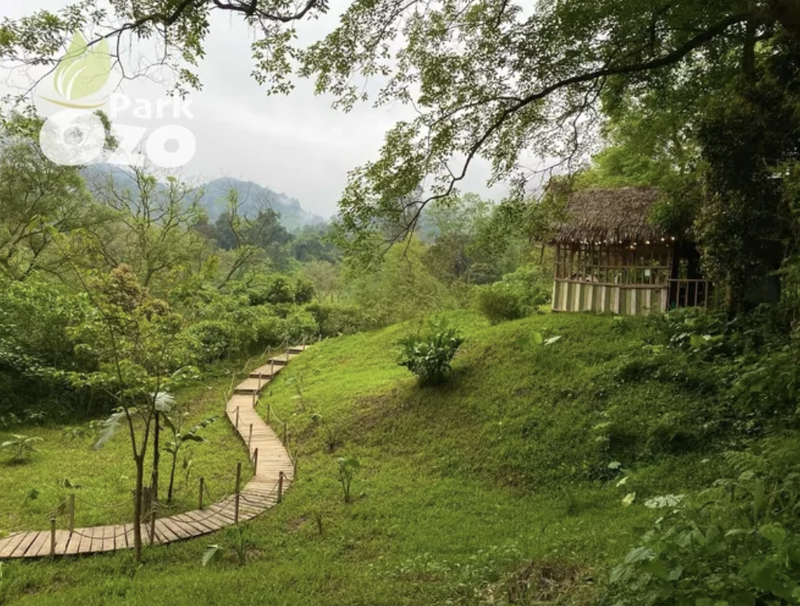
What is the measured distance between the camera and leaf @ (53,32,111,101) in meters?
4.38

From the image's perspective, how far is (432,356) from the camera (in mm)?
10148

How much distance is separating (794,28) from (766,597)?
12.3ft

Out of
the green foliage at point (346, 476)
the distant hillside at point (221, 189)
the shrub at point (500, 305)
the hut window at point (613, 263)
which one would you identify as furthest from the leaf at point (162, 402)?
the distant hillside at point (221, 189)

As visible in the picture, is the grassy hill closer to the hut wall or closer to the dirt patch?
the dirt patch

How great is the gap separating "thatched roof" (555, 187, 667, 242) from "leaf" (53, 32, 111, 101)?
9.50 m

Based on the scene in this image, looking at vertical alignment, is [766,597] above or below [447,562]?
above

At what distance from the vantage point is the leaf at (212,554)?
15.7ft

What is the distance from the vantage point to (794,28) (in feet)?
12.6

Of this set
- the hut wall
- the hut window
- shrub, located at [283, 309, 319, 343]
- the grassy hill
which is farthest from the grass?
the hut window

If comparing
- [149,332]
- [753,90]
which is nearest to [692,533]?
[149,332]

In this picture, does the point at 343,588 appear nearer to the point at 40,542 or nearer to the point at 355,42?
the point at 40,542

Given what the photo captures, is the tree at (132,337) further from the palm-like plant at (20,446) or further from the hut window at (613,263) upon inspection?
the hut window at (613,263)

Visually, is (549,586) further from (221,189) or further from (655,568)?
(221,189)

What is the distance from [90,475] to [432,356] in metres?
5.70
